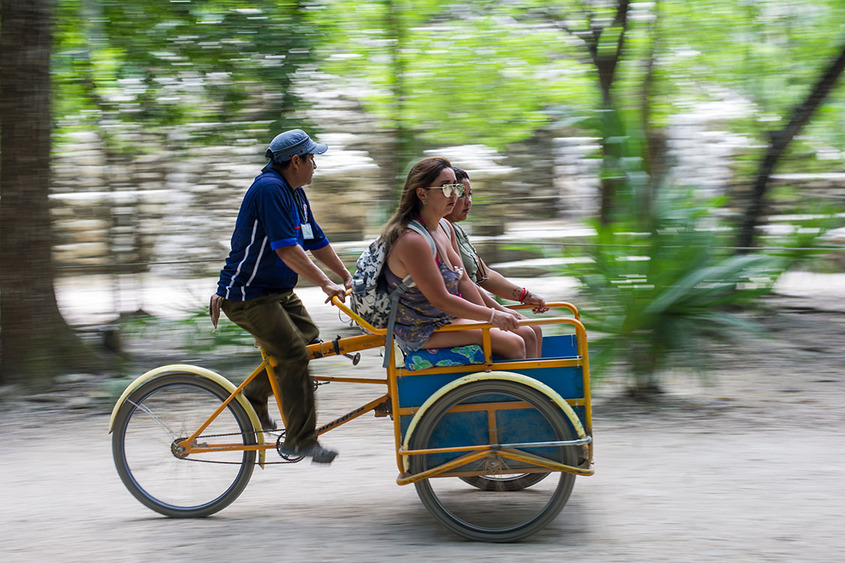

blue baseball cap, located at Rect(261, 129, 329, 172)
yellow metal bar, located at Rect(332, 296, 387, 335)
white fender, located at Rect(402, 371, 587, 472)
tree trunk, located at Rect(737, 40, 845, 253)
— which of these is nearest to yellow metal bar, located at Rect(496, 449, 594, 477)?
white fender, located at Rect(402, 371, 587, 472)

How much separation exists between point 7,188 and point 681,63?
6406 millimetres

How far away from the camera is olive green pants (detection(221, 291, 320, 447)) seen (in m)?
3.94

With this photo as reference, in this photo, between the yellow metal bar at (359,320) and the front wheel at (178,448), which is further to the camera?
the front wheel at (178,448)

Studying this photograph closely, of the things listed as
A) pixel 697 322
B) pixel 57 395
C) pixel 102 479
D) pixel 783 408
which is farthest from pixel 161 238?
pixel 783 408

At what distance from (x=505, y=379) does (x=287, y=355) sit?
1033 millimetres

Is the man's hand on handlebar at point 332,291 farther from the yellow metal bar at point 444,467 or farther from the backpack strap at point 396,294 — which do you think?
the yellow metal bar at point 444,467

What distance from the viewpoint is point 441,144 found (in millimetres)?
8500

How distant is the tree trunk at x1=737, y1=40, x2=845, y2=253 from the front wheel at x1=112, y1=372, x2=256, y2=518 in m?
5.99

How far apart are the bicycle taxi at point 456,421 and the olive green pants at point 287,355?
3.4 inches

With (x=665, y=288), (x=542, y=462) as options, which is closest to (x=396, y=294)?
(x=542, y=462)

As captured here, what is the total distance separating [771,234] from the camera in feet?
26.2

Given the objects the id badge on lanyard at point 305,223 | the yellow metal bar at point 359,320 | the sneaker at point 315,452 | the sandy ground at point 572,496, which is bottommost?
the sandy ground at point 572,496

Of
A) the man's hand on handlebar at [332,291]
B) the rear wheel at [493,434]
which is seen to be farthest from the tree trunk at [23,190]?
the rear wheel at [493,434]

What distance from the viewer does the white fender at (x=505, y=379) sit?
11.7 feet
